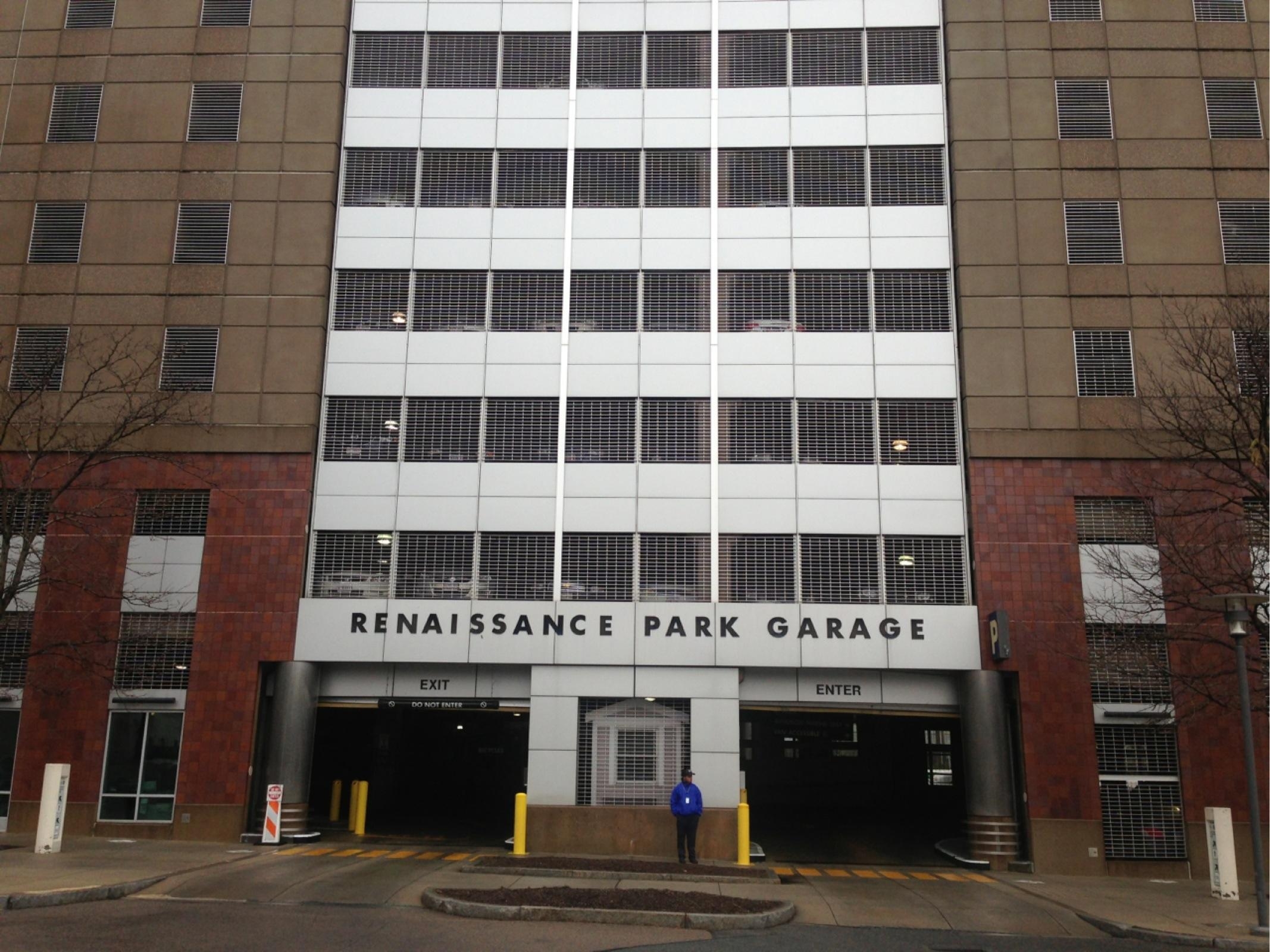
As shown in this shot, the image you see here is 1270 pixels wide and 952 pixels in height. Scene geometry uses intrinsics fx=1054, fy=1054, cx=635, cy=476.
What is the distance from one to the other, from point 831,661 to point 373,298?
14.4 m

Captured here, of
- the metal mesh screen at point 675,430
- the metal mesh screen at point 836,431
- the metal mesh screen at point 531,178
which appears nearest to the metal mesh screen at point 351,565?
the metal mesh screen at point 675,430

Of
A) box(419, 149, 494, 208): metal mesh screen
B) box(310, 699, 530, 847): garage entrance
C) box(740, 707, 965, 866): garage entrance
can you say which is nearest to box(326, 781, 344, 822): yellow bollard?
box(310, 699, 530, 847): garage entrance

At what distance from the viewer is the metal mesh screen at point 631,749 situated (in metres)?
23.5

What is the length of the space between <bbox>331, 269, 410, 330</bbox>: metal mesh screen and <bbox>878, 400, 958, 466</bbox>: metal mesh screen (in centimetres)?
1215

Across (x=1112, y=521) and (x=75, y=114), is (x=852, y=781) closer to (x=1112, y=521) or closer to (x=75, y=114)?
(x=1112, y=521)

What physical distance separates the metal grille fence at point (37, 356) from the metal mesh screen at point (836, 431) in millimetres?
18152

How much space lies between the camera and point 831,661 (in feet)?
78.3

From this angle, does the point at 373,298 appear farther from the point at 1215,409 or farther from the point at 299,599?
the point at 1215,409

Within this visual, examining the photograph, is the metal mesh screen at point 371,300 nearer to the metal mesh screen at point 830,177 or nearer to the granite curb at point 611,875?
the metal mesh screen at point 830,177

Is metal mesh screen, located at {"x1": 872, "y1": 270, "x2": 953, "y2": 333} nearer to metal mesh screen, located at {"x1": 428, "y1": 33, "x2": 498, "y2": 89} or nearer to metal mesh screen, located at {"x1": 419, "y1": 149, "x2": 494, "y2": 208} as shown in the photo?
metal mesh screen, located at {"x1": 419, "y1": 149, "x2": 494, "y2": 208}

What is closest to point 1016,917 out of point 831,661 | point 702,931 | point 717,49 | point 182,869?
point 702,931

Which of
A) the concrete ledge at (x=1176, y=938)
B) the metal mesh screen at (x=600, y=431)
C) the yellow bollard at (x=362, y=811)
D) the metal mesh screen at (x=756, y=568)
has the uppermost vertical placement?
the metal mesh screen at (x=600, y=431)

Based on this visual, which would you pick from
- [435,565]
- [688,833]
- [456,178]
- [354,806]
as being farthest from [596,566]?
[456,178]

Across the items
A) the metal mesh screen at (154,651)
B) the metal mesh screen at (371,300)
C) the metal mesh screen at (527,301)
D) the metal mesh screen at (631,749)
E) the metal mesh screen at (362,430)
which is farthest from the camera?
the metal mesh screen at (371,300)
